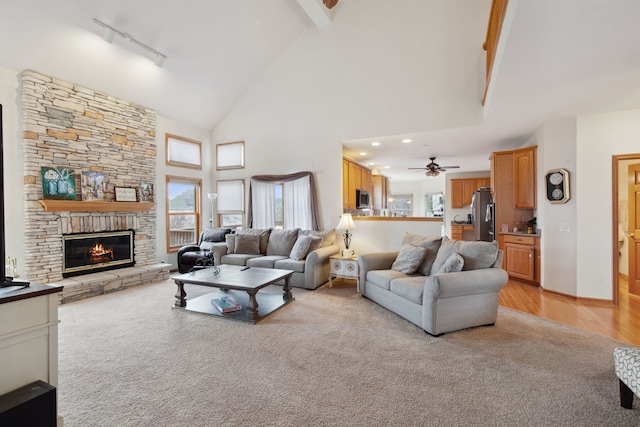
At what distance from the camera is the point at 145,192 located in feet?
19.4

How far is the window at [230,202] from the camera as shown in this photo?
7203mm

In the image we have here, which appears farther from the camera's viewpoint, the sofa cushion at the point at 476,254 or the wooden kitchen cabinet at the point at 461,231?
the wooden kitchen cabinet at the point at 461,231

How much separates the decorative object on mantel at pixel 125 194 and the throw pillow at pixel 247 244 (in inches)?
80.8

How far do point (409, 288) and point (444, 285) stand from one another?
44cm

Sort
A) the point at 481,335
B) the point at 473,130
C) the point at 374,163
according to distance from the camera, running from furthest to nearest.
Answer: the point at 374,163 → the point at 473,130 → the point at 481,335

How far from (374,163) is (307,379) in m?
7.05

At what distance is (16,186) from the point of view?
14.1 feet

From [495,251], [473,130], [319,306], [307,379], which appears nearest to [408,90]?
[473,130]

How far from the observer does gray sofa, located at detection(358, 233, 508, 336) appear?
10.1 ft

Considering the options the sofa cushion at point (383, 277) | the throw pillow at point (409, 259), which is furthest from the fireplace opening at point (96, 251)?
the throw pillow at point (409, 259)

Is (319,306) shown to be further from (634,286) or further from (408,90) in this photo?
(634,286)

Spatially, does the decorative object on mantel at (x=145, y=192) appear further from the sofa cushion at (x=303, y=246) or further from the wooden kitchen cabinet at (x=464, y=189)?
the wooden kitchen cabinet at (x=464, y=189)

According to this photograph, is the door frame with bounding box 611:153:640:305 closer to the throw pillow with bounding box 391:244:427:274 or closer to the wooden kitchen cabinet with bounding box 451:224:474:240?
the throw pillow with bounding box 391:244:427:274

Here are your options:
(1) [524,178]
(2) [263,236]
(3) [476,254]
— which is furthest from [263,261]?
(1) [524,178]
